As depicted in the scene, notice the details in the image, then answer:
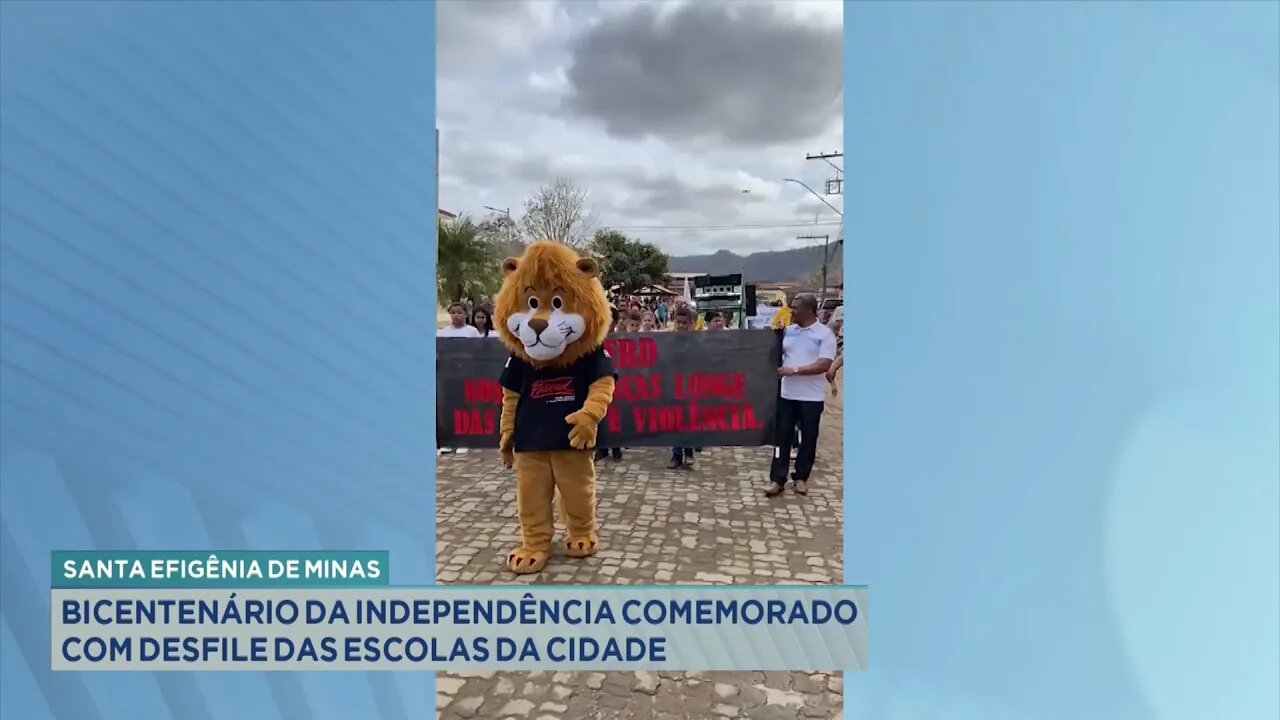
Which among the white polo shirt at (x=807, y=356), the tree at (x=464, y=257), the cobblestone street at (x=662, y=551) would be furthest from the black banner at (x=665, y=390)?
the tree at (x=464, y=257)

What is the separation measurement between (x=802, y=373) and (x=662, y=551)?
191 cm

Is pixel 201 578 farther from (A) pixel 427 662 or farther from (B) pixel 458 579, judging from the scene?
(B) pixel 458 579

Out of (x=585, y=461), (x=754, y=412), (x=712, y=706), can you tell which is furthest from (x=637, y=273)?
(x=712, y=706)

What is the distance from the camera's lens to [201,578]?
2639mm

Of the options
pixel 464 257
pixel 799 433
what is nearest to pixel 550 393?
pixel 799 433

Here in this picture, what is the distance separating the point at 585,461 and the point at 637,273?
15364mm

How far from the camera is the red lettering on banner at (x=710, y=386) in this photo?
541cm

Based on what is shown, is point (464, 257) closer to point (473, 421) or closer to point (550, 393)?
point (473, 421)

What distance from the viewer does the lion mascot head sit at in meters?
3.64

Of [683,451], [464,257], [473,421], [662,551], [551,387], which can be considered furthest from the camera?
[464,257]

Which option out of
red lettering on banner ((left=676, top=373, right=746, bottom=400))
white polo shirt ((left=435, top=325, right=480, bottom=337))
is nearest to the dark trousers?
red lettering on banner ((left=676, top=373, right=746, bottom=400))

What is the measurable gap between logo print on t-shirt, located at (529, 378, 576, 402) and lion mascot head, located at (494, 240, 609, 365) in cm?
11

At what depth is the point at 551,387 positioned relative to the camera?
3820 millimetres

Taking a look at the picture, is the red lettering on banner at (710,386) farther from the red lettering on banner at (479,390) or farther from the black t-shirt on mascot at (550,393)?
the black t-shirt on mascot at (550,393)
